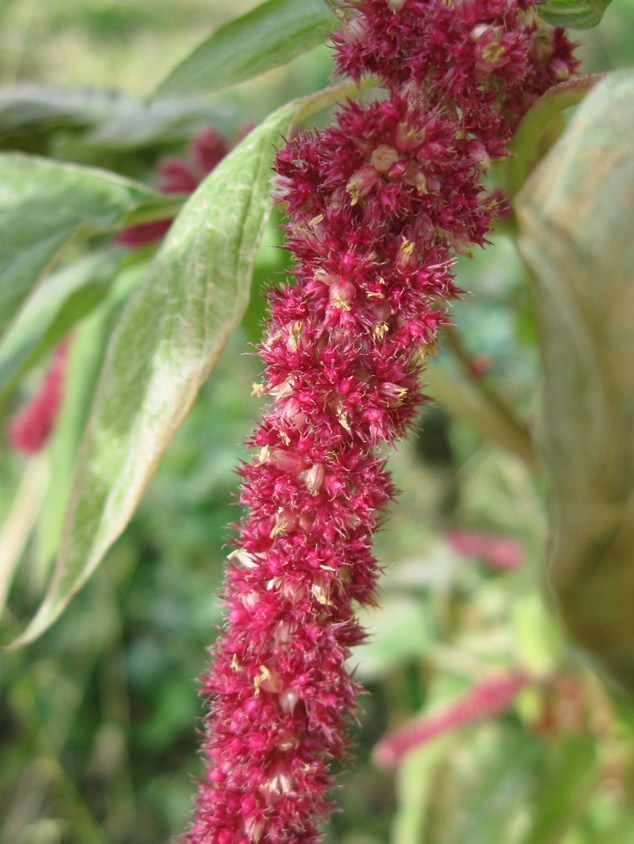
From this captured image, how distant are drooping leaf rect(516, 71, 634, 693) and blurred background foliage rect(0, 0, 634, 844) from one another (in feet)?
0.71

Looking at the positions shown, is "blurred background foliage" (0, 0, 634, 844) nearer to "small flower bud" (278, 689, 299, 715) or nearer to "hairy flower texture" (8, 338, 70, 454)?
"hairy flower texture" (8, 338, 70, 454)

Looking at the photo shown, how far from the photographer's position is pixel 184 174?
59cm

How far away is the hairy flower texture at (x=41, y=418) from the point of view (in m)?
0.91

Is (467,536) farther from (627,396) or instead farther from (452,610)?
(627,396)

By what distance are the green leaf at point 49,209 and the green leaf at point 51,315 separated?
0.32ft

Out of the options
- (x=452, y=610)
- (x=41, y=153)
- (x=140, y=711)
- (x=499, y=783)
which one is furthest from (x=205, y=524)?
(x=41, y=153)

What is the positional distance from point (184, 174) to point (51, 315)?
0.17 meters

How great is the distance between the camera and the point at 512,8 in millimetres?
266

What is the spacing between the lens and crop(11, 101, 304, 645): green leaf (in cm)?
31

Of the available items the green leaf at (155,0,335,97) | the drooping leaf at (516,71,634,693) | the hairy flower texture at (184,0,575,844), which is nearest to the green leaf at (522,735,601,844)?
the drooping leaf at (516,71,634,693)

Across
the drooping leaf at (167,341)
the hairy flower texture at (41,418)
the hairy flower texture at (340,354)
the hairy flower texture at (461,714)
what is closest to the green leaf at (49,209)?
the drooping leaf at (167,341)

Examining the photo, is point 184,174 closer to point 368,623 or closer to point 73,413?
point 73,413

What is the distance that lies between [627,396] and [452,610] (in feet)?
2.79

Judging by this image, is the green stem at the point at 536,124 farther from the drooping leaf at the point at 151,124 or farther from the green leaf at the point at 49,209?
the drooping leaf at the point at 151,124
